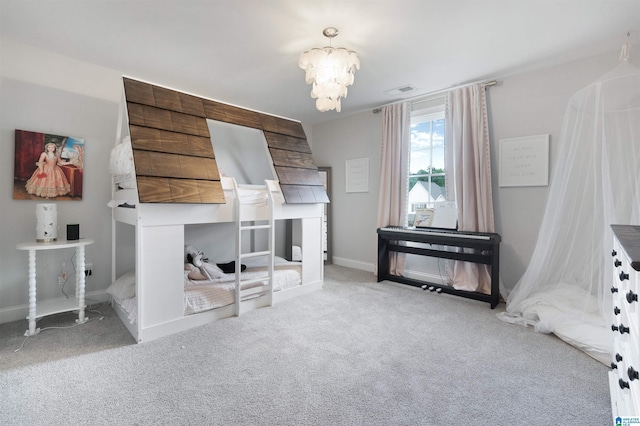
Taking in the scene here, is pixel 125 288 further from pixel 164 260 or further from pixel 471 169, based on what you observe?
pixel 471 169

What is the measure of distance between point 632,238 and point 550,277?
5.07 feet

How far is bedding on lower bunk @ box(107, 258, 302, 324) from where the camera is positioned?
2672 millimetres

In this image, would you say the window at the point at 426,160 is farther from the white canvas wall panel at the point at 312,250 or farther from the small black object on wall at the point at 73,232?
the small black object on wall at the point at 73,232

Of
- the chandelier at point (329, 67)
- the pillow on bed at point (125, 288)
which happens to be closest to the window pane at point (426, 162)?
the chandelier at point (329, 67)

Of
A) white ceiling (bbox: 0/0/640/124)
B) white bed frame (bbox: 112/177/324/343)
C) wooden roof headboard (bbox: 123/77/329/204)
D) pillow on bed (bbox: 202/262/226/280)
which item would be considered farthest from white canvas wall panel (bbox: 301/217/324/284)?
white ceiling (bbox: 0/0/640/124)

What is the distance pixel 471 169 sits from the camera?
11.6 ft

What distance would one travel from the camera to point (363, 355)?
7.10 feet

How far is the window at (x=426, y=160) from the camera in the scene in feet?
13.1

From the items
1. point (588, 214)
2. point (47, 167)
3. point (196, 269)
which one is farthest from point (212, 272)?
point (588, 214)

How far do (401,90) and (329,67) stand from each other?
5.68ft

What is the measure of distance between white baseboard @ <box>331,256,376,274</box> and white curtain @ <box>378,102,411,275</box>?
513 mm

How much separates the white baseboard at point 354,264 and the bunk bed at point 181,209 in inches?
53.8

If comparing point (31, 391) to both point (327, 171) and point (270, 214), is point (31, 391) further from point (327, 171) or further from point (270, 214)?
point (327, 171)

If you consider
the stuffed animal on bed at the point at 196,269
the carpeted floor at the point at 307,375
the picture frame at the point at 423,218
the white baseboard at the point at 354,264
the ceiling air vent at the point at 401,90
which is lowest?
the carpeted floor at the point at 307,375
